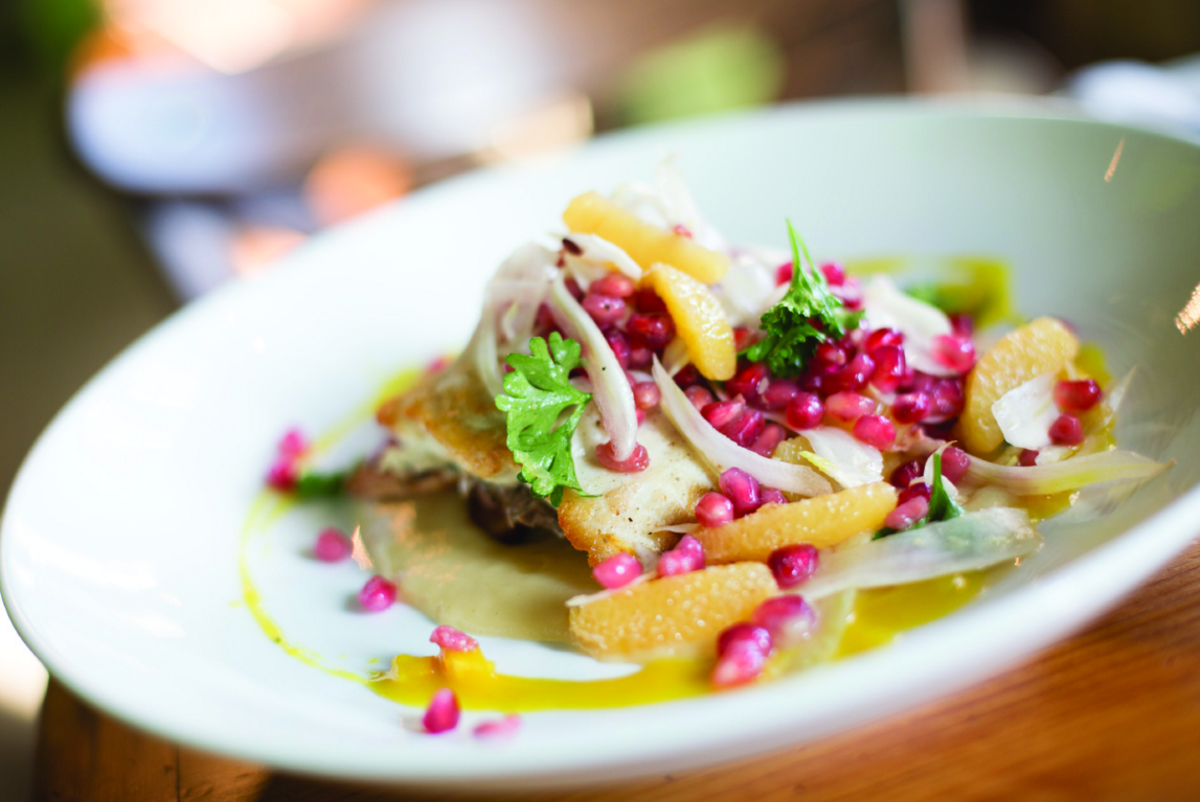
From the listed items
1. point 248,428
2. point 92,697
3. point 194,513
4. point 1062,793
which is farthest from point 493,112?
point 1062,793

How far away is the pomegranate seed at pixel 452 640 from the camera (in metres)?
2.00

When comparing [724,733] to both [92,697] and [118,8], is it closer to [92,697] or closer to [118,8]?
[92,697]

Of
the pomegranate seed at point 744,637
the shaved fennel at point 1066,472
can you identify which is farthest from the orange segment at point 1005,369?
the pomegranate seed at point 744,637

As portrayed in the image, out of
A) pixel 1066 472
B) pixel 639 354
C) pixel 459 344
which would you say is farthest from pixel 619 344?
pixel 459 344

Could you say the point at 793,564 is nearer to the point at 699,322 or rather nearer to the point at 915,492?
the point at 915,492

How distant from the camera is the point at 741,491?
83.4 inches

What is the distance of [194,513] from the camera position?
8.41 feet

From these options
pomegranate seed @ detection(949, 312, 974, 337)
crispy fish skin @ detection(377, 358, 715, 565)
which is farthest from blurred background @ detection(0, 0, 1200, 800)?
crispy fish skin @ detection(377, 358, 715, 565)

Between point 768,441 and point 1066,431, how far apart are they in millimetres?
776

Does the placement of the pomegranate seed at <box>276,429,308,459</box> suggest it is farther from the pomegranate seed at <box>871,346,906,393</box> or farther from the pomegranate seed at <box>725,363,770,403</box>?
the pomegranate seed at <box>871,346,906,393</box>

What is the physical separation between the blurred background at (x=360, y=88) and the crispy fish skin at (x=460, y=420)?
319cm

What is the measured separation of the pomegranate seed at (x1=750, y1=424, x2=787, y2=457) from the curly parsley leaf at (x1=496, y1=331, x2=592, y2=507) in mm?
470

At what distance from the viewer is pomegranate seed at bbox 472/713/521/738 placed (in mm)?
1699

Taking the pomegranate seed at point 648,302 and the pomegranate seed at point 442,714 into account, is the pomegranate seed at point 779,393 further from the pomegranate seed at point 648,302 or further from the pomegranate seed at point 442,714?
the pomegranate seed at point 442,714
